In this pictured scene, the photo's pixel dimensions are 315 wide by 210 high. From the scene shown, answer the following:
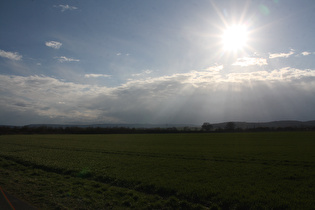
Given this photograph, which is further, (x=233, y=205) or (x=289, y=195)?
(x=289, y=195)

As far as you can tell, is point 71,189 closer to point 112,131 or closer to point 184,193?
point 184,193

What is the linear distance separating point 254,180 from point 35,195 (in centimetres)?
1260

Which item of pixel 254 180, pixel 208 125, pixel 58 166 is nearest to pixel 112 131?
pixel 208 125

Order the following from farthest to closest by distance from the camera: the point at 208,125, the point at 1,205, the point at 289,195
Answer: the point at 208,125 < the point at 289,195 < the point at 1,205

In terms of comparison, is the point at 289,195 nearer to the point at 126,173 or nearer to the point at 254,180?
the point at 254,180

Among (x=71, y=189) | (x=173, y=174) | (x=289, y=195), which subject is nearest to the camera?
(x=289, y=195)

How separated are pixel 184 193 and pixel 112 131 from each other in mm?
138026

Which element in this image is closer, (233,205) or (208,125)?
(233,205)

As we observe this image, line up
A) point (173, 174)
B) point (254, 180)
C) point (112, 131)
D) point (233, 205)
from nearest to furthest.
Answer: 1. point (233, 205)
2. point (254, 180)
3. point (173, 174)
4. point (112, 131)

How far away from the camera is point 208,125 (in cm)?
18238

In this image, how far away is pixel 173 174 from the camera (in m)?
15.1

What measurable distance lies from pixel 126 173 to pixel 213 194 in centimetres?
731

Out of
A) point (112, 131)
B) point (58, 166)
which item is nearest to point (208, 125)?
point (112, 131)

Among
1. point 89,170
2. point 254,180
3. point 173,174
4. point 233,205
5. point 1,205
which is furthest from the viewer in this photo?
point 89,170
